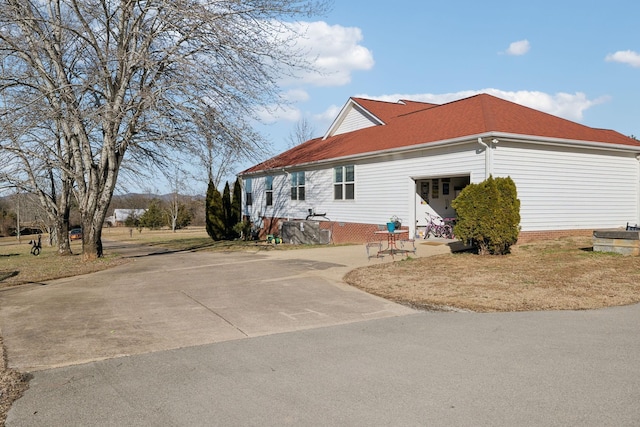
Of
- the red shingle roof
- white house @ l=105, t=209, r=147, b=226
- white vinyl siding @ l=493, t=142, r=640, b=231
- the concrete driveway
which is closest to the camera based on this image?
the concrete driveway

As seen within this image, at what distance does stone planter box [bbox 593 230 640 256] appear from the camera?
37.4ft

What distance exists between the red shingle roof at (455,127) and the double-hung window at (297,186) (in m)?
1.12

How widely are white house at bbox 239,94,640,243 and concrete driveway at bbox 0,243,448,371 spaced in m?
5.57

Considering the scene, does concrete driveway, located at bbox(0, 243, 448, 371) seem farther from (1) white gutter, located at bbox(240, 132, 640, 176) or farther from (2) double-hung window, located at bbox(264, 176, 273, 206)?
(2) double-hung window, located at bbox(264, 176, 273, 206)

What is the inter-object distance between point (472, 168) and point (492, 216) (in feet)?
9.36

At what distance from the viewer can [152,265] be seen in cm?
1462

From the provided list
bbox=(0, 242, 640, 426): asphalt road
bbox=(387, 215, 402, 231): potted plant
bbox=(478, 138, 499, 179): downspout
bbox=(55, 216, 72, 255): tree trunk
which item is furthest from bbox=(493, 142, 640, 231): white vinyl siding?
bbox=(55, 216, 72, 255): tree trunk

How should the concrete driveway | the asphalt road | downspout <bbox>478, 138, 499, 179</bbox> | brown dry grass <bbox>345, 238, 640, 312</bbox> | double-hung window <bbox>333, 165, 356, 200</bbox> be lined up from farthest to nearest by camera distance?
double-hung window <bbox>333, 165, 356, 200</bbox> → downspout <bbox>478, 138, 499, 179</bbox> → brown dry grass <bbox>345, 238, 640, 312</bbox> → the concrete driveway → the asphalt road

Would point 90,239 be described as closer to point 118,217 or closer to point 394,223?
point 394,223

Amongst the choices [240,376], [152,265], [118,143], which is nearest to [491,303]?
[240,376]

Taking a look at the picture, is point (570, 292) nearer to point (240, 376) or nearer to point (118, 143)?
point (240, 376)

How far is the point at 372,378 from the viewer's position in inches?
187

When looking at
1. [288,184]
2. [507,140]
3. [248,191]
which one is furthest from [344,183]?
[248,191]

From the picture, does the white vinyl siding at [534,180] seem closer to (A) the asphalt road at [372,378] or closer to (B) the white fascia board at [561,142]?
(B) the white fascia board at [561,142]
